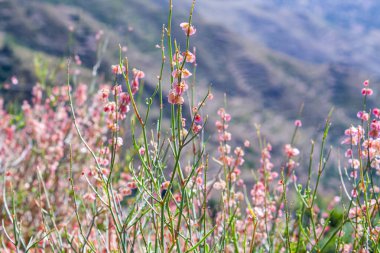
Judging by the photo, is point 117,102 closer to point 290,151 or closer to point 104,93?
point 104,93

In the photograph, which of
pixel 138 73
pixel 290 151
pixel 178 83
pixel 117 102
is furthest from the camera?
pixel 290 151

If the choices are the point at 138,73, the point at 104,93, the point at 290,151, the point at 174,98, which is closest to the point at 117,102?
the point at 104,93

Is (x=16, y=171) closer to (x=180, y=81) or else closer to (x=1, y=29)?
(x=180, y=81)

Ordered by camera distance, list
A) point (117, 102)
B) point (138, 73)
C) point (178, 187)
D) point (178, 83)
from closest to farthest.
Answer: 1. point (178, 83)
2. point (117, 102)
3. point (138, 73)
4. point (178, 187)

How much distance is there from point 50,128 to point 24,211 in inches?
130

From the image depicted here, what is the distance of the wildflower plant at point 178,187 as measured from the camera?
2.56 metres

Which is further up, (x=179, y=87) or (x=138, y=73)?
(x=179, y=87)

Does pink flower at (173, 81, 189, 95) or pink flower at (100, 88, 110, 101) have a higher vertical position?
pink flower at (173, 81, 189, 95)

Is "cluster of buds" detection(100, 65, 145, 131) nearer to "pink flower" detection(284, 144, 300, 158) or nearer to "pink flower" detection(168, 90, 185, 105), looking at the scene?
"pink flower" detection(168, 90, 185, 105)

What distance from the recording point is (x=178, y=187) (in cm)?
502

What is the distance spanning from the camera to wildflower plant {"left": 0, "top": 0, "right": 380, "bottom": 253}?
2.56 m

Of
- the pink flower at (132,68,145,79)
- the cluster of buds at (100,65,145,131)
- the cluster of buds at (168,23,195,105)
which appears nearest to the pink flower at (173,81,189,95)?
the cluster of buds at (168,23,195,105)

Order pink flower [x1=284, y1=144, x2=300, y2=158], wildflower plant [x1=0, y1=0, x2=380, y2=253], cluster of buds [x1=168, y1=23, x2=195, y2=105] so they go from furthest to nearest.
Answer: pink flower [x1=284, y1=144, x2=300, y2=158]
wildflower plant [x1=0, y1=0, x2=380, y2=253]
cluster of buds [x1=168, y1=23, x2=195, y2=105]

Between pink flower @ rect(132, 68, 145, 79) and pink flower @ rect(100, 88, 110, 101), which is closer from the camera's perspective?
pink flower @ rect(100, 88, 110, 101)
